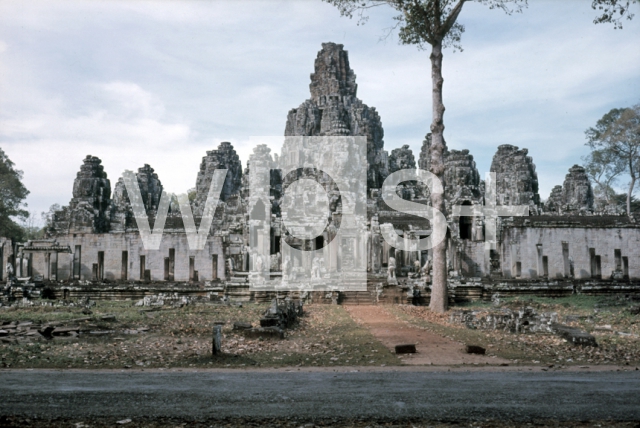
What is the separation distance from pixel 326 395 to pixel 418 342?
6.48 meters

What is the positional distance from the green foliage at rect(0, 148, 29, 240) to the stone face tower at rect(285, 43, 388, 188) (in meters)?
25.8

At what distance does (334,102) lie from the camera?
5678cm

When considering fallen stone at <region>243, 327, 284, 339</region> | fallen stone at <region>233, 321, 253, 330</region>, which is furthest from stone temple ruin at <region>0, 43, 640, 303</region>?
fallen stone at <region>243, 327, 284, 339</region>

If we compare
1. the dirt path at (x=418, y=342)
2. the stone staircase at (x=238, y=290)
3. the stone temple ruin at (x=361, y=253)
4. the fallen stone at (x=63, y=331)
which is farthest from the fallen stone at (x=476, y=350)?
the stone staircase at (x=238, y=290)

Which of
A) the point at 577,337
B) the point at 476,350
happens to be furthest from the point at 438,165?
the point at 476,350

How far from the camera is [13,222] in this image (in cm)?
5119

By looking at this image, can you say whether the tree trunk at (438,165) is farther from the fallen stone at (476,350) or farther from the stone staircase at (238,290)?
the fallen stone at (476,350)

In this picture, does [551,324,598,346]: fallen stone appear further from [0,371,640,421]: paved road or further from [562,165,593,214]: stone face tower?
[562,165,593,214]: stone face tower

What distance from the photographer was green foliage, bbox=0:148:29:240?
161 ft

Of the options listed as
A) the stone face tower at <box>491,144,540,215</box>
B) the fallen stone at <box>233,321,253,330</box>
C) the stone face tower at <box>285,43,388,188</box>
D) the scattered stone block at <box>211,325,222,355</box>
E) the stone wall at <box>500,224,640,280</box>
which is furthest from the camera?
the stone face tower at <box>285,43,388,188</box>

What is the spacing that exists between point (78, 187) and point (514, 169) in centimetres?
2983

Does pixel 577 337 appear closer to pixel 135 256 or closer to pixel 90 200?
pixel 135 256

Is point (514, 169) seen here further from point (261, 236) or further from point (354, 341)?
point (354, 341)

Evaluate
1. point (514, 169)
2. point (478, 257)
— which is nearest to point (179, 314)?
point (478, 257)
